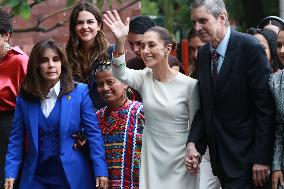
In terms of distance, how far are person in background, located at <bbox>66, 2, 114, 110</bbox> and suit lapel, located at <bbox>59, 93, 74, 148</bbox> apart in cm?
63

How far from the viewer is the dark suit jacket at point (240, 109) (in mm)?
6836

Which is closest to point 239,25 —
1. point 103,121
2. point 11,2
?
point 11,2

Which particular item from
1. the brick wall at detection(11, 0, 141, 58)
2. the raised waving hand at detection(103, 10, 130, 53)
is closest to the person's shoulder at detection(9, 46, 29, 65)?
the raised waving hand at detection(103, 10, 130, 53)

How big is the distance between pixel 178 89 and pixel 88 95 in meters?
0.95

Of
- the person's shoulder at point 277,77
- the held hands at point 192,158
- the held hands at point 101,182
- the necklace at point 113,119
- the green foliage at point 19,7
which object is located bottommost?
the held hands at point 101,182

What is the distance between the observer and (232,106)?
6.94m

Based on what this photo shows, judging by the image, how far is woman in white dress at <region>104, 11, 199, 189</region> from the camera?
7254 mm

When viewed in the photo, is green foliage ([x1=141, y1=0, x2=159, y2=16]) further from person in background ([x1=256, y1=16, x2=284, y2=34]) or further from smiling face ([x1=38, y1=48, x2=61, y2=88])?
smiling face ([x1=38, y1=48, x2=61, y2=88])

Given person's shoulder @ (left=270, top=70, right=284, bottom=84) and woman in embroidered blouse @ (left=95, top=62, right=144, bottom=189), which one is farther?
woman in embroidered blouse @ (left=95, top=62, right=144, bottom=189)

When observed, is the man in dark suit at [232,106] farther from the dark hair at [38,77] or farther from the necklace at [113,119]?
the dark hair at [38,77]

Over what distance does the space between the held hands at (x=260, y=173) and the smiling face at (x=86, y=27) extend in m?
2.44

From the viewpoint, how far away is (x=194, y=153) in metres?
7.03

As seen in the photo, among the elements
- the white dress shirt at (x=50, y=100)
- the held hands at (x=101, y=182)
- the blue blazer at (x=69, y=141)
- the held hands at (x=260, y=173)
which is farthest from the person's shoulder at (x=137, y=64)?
the held hands at (x=260, y=173)

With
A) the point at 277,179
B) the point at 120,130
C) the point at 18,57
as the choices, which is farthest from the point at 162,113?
the point at 18,57
